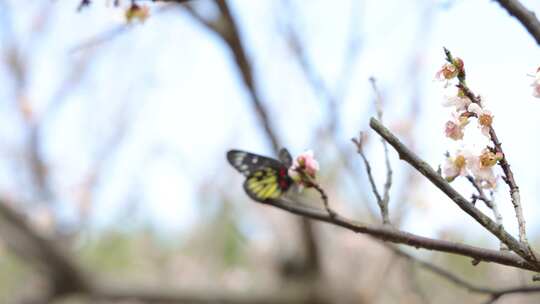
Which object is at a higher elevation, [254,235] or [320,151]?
[320,151]

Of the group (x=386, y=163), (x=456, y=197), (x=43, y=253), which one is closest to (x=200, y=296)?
(x=43, y=253)

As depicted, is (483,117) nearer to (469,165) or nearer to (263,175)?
(469,165)

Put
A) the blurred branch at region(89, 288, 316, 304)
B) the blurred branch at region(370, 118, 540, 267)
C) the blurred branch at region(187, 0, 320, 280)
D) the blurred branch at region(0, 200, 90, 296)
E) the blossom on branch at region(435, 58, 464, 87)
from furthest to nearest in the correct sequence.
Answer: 1. the blurred branch at region(89, 288, 316, 304)
2. the blurred branch at region(0, 200, 90, 296)
3. the blurred branch at region(187, 0, 320, 280)
4. the blossom on branch at region(435, 58, 464, 87)
5. the blurred branch at region(370, 118, 540, 267)

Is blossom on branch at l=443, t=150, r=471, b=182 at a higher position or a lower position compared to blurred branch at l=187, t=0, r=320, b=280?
lower

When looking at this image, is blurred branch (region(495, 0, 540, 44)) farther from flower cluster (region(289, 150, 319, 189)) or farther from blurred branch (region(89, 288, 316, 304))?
blurred branch (region(89, 288, 316, 304))

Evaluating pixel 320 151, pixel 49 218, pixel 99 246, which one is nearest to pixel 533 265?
pixel 320 151

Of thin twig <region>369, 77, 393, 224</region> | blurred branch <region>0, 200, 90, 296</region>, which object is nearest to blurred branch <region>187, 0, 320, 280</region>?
thin twig <region>369, 77, 393, 224</region>

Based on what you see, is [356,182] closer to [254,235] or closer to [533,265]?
[533,265]

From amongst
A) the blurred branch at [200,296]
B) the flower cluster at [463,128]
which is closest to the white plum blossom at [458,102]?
the flower cluster at [463,128]
